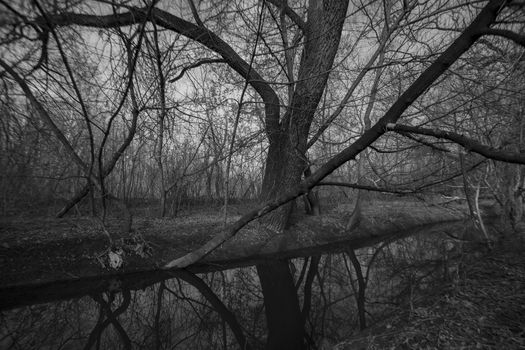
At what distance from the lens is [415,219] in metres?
12.6

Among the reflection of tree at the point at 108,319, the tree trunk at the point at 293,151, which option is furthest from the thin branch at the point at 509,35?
the reflection of tree at the point at 108,319

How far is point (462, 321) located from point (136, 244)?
17.6 ft

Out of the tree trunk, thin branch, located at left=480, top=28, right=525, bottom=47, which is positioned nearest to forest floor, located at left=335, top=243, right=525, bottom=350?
the tree trunk

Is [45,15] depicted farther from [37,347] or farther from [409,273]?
[409,273]

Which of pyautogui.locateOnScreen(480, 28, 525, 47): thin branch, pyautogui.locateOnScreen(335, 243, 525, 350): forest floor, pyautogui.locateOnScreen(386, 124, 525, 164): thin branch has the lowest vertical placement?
pyautogui.locateOnScreen(335, 243, 525, 350): forest floor

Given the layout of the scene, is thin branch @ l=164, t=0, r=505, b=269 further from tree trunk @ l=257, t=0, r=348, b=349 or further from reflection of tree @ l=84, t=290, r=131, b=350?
reflection of tree @ l=84, t=290, r=131, b=350

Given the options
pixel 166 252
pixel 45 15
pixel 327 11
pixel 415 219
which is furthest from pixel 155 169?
pixel 415 219

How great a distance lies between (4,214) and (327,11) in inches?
370

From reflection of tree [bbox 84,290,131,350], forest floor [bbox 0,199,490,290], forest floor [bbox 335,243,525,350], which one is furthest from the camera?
forest floor [bbox 0,199,490,290]

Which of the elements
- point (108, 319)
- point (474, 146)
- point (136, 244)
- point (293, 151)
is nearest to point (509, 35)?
point (474, 146)

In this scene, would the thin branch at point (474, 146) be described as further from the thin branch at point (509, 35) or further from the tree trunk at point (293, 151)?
the tree trunk at point (293, 151)

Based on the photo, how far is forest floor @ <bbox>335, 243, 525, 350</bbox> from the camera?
2434 millimetres

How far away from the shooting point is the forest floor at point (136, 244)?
15.7ft

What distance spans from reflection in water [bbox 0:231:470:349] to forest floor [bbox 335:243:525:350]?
0.72 meters
